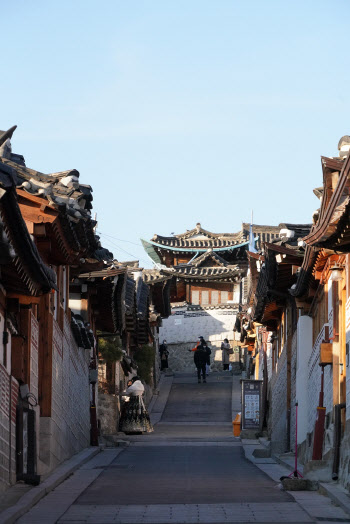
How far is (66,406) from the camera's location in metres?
23.3

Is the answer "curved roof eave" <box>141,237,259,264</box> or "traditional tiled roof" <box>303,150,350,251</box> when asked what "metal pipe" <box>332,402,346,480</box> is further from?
"curved roof eave" <box>141,237,259,264</box>

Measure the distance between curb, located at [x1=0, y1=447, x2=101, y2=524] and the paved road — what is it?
5.1 inches

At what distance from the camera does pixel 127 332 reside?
4553 centimetres

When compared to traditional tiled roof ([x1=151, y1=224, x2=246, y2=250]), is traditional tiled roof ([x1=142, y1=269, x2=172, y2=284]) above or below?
below

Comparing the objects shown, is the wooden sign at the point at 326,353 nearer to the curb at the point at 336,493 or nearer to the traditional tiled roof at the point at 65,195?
the curb at the point at 336,493

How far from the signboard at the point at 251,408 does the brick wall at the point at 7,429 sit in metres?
17.3

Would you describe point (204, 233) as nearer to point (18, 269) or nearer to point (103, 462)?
point (103, 462)

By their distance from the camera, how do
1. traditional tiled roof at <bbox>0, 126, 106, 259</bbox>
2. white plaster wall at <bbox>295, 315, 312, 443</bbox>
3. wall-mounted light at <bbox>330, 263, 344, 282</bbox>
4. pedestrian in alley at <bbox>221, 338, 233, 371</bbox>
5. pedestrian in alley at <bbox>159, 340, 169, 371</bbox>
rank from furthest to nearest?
1. pedestrian in alley at <bbox>221, 338, 233, 371</bbox>
2. pedestrian in alley at <bbox>159, 340, 169, 371</bbox>
3. white plaster wall at <bbox>295, 315, 312, 443</bbox>
4. traditional tiled roof at <bbox>0, 126, 106, 259</bbox>
5. wall-mounted light at <bbox>330, 263, 344, 282</bbox>

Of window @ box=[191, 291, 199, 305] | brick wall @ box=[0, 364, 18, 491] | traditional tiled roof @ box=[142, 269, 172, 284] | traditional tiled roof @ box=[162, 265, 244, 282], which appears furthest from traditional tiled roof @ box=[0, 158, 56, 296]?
window @ box=[191, 291, 199, 305]

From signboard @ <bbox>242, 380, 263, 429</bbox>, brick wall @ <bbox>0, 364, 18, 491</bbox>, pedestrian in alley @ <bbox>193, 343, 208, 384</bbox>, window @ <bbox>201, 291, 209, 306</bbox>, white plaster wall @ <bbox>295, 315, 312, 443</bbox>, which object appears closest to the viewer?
brick wall @ <bbox>0, 364, 18, 491</bbox>

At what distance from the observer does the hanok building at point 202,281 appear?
7212 cm

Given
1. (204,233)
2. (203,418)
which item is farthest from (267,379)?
(204,233)

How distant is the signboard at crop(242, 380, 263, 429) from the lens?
33.1 m

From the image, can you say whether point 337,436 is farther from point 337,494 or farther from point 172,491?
point 172,491
